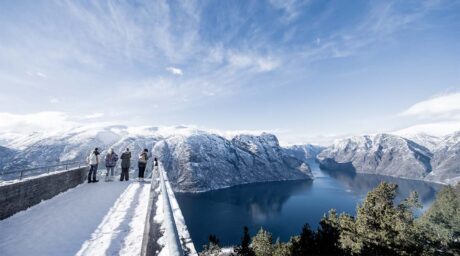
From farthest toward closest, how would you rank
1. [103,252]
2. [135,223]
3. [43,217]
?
[43,217]
[135,223]
[103,252]

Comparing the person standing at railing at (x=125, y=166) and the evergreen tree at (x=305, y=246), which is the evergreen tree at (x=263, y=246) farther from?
the person standing at railing at (x=125, y=166)

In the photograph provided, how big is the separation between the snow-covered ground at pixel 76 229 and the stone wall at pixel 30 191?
1.29 ft

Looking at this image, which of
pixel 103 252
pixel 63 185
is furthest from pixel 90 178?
pixel 103 252

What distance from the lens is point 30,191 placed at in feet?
40.3

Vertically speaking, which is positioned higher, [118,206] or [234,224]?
[118,206]

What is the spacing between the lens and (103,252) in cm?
648

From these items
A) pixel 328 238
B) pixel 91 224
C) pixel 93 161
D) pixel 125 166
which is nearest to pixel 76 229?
pixel 91 224

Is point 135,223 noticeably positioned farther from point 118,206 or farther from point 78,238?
point 118,206

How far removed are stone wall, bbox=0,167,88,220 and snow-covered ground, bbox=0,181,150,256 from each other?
39cm

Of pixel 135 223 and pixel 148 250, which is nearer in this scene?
pixel 148 250

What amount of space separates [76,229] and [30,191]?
19.7 ft

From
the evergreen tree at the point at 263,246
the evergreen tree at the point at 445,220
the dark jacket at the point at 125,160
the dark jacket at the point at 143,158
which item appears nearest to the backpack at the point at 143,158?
the dark jacket at the point at 143,158

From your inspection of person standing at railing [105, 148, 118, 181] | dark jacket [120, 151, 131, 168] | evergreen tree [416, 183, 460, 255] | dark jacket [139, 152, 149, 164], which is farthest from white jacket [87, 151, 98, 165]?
evergreen tree [416, 183, 460, 255]

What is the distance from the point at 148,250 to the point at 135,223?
423cm
